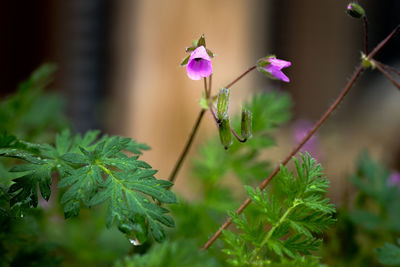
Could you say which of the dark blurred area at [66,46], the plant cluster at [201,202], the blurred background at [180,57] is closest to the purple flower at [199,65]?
the plant cluster at [201,202]

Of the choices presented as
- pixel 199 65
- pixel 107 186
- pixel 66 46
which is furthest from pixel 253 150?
pixel 66 46

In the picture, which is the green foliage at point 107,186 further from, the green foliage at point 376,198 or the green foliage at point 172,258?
the green foliage at point 376,198

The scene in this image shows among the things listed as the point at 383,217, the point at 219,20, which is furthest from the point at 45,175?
the point at 219,20

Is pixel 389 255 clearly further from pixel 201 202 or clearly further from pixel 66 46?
pixel 66 46

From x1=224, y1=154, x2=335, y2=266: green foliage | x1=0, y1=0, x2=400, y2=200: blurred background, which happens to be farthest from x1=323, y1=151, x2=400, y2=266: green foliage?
x1=0, y1=0, x2=400, y2=200: blurred background

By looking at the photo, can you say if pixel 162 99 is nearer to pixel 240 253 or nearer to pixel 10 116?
pixel 10 116

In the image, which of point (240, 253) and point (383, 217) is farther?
point (383, 217)
